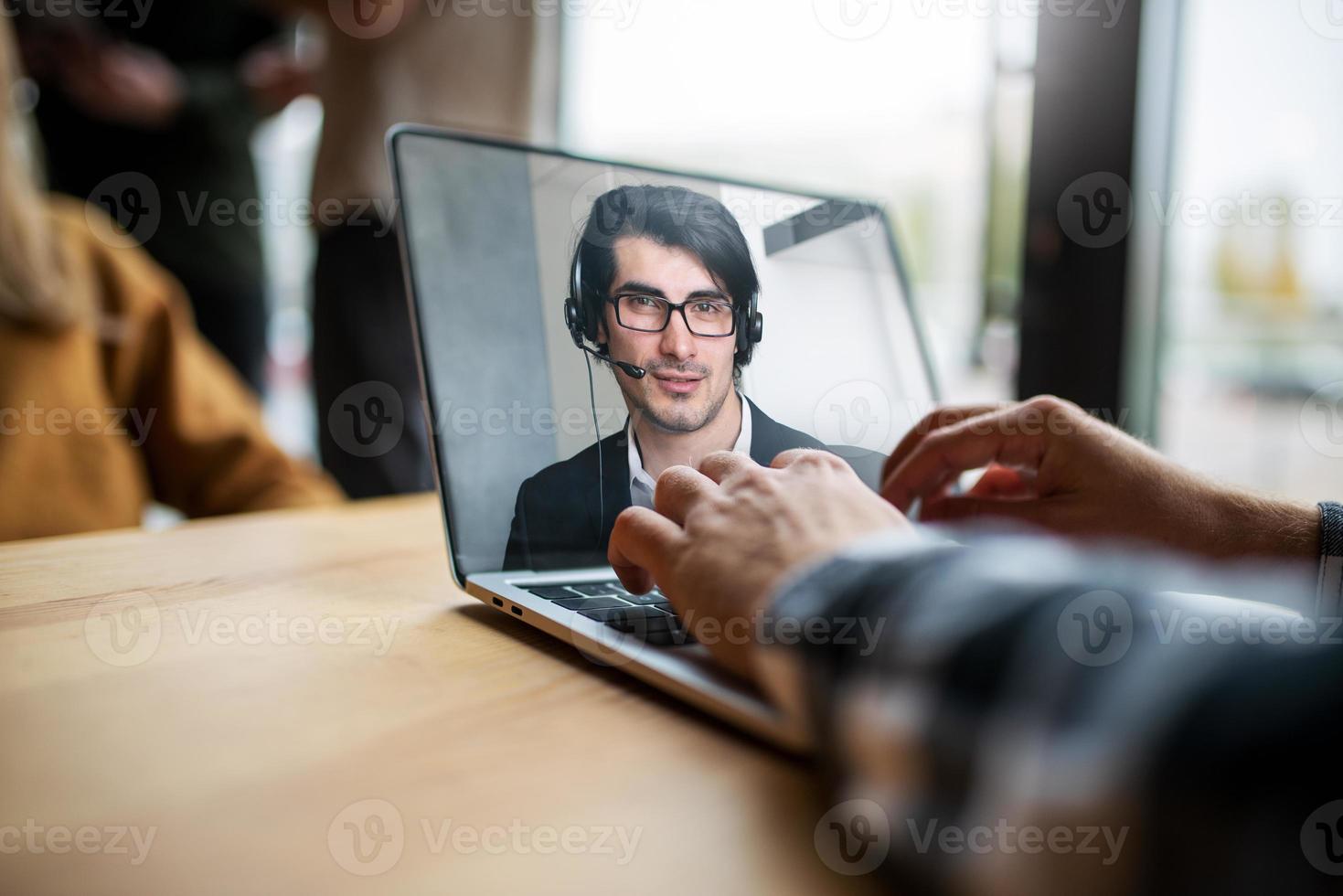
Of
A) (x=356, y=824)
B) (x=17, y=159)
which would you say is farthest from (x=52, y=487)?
(x=356, y=824)

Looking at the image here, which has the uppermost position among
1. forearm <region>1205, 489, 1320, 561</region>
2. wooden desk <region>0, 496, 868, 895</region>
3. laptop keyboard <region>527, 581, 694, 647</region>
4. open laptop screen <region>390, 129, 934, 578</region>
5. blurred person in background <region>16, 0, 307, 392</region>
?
blurred person in background <region>16, 0, 307, 392</region>

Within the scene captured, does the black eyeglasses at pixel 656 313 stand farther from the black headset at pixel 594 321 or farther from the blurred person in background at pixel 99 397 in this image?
the blurred person in background at pixel 99 397

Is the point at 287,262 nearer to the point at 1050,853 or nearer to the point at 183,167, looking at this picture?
the point at 183,167

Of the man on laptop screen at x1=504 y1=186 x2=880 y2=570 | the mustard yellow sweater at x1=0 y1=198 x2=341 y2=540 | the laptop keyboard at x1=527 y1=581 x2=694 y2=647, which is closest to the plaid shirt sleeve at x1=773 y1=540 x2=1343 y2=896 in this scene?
the laptop keyboard at x1=527 y1=581 x2=694 y2=647

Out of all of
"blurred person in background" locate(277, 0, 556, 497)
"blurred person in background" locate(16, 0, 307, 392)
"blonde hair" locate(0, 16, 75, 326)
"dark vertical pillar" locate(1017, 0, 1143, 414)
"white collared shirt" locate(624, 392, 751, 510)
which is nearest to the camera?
"white collared shirt" locate(624, 392, 751, 510)

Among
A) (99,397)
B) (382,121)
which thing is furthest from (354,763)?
(382,121)

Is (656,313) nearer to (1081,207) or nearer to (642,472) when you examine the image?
(642,472)

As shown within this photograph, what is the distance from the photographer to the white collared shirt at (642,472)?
1.64 ft

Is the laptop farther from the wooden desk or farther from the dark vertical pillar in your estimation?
the dark vertical pillar

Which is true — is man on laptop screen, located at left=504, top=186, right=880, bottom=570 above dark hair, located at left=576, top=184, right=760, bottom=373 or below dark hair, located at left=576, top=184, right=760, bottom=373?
below

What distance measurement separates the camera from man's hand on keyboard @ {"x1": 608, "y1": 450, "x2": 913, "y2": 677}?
36 centimetres

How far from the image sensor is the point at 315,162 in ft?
4.44

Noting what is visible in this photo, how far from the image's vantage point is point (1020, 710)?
0.76ft

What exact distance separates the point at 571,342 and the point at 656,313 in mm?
59
